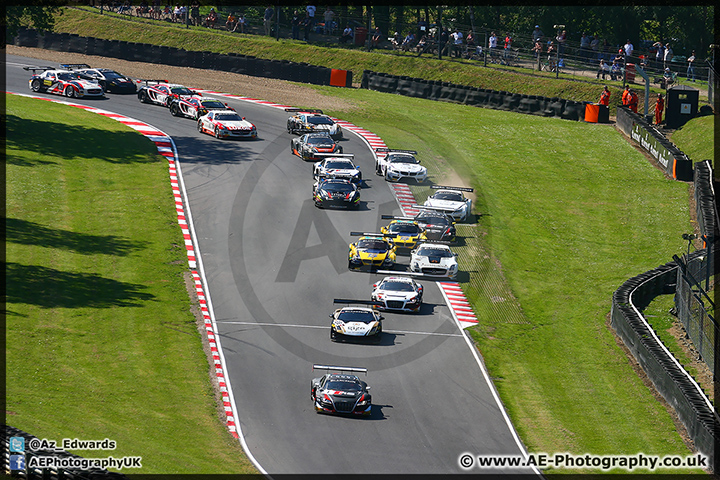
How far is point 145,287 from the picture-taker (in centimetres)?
3222

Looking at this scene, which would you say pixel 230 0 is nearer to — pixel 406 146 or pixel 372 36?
pixel 372 36

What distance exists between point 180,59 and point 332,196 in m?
29.6

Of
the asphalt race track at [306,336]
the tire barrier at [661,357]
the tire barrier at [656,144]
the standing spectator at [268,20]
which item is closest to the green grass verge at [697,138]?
the tire barrier at [656,144]

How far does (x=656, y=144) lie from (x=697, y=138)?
7.11ft

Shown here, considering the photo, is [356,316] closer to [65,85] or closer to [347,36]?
[65,85]

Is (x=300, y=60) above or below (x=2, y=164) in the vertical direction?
above

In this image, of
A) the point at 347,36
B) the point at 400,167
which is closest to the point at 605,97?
the point at 400,167

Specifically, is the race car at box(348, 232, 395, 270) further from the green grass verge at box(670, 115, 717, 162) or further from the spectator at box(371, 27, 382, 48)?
the spectator at box(371, 27, 382, 48)

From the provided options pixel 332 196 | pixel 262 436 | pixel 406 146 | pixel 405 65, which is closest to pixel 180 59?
pixel 405 65

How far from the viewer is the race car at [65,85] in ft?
180

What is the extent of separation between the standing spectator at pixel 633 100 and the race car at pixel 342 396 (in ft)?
112

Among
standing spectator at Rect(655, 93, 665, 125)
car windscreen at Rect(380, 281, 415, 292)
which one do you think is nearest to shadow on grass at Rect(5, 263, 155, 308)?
car windscreen at Rect(380, 281, 415, 292)

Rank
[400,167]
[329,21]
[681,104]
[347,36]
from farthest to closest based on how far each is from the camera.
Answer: [329,21], [347,36], [681,104], [400,167]

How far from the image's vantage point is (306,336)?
97.3ft
